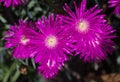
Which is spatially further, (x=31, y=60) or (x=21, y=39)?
(x=31, y=60)

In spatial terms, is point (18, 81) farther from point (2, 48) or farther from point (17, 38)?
point (17, 38)

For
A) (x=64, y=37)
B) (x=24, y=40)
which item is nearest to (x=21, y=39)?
(x=24, y=40)

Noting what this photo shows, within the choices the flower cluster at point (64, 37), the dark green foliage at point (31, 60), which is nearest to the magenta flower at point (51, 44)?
the flower cluster at point (64, 37)

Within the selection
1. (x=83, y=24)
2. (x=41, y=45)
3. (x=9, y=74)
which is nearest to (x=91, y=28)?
(x=83, y=24)

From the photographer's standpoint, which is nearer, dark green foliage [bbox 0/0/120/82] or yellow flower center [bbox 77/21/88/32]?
yellow flower center [bbox 77/21/88/32]

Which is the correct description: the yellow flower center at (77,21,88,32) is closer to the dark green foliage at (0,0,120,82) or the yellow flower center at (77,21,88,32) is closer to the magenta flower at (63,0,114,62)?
the magenta flower at (63,0,114,62)

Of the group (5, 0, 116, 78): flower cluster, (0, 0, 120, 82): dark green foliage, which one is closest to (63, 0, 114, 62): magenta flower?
(5, 0, 116, 78): flower cluster

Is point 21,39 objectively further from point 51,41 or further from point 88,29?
point 88,29
